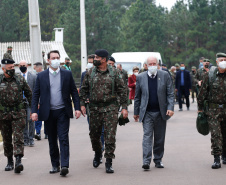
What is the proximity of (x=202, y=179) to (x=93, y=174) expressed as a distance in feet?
5.62

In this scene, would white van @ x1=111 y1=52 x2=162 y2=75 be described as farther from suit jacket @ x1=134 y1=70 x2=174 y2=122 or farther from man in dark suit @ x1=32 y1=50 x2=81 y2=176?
man in dark suit @ x1=32 y1=50 x2=81 y2=176

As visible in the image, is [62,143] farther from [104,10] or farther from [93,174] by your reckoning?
[104,10]

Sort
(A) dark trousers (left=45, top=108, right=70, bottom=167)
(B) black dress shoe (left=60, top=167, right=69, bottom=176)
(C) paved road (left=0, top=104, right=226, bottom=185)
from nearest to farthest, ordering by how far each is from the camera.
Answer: (C) paved road (left=0, top=104, right=226, bottom=185) < (B) black dress shoe (left=60, top=167, right=69, bottom=176) < (A) dark trousers (left=45, top=108, right=70, bottom=167)

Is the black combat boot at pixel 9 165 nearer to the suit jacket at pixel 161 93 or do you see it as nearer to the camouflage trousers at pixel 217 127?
the suit jacket at pixel 161 93

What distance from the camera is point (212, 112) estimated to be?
32.2 ft

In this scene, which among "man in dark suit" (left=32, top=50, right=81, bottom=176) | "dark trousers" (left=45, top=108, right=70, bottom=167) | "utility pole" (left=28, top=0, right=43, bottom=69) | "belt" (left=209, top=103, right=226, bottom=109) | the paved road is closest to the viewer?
the paved road

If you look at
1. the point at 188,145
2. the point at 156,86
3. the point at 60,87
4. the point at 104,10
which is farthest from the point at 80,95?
the point at 104,10

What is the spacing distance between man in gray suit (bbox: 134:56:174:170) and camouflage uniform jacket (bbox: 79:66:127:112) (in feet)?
1.36

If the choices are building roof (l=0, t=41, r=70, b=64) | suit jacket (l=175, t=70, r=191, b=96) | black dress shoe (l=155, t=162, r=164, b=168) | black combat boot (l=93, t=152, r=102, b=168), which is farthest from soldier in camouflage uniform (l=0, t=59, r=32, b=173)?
building roof (l=0, t=41, r=70, b=64)

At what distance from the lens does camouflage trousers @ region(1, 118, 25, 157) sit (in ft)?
31.7

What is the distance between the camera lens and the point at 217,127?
9.77 metres

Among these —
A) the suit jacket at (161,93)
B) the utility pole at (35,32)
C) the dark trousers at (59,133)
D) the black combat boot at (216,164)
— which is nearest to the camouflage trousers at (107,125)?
the dark trousers at (59,133)

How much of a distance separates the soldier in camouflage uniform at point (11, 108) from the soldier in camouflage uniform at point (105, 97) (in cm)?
110

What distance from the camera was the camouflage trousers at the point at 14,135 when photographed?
31.7 feet
